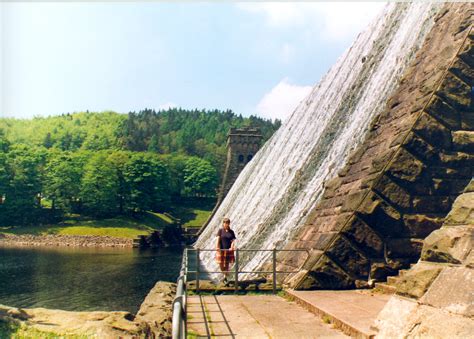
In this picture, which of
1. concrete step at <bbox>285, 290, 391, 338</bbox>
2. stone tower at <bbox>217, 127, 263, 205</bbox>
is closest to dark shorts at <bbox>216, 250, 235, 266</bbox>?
concrete step at <bbox>285, 290, 391, 338</bbox>

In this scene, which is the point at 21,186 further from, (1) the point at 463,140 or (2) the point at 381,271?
(1) the point at 463,140

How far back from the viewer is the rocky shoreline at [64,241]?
218 feet

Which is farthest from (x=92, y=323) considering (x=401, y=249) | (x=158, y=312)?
(x=401, y=249)

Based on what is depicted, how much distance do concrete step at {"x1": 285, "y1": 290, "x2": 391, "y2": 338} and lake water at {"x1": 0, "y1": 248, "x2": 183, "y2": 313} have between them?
487 inches

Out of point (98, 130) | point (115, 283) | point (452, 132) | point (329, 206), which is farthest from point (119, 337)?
point (98, 130)

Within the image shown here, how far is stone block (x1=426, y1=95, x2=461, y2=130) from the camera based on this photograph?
10062mm

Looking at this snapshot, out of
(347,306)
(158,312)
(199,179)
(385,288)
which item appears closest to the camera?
(347,306)

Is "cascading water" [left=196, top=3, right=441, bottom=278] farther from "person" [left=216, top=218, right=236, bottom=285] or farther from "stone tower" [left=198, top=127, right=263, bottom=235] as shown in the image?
"stone tower" [left=198, top=127, right=263, bottom=235]

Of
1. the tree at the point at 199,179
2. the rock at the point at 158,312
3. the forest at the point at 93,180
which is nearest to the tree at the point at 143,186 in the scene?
the forest at the point at 93,180

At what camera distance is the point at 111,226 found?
76.6m

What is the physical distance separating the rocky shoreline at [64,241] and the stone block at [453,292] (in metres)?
64.5

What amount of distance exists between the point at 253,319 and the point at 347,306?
5.53ft

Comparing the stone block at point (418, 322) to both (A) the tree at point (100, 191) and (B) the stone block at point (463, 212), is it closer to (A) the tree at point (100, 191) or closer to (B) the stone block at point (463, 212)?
(B) the stone block at point (463, 212)

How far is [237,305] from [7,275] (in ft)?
87.4
